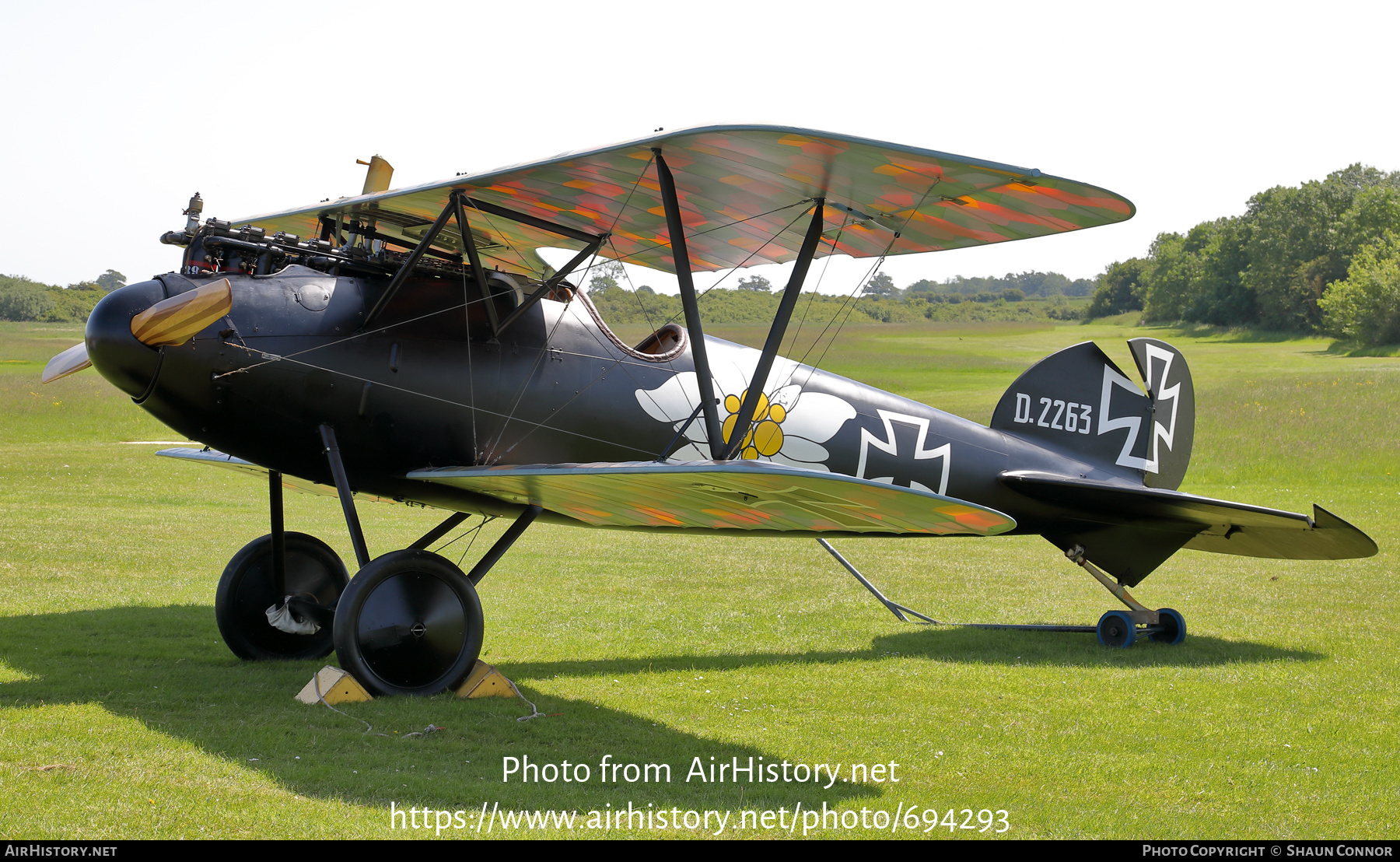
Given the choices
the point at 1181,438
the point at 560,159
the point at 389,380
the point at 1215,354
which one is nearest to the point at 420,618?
the point at 389,380

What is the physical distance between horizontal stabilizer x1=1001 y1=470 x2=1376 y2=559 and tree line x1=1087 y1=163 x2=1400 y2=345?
5696cm

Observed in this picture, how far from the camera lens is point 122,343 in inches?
219

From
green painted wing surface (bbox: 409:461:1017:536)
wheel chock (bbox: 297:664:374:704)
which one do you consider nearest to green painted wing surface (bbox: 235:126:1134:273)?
green painted wing surface (bbox: 409:461:1017:536)

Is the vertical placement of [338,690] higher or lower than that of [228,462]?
lower

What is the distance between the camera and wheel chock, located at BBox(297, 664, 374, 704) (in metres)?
5.70

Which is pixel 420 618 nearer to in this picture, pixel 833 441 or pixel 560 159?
pixel 560 159

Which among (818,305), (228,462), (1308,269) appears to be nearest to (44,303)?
(818,305)

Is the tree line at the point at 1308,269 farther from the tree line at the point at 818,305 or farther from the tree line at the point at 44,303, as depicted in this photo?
the tree line at the point at 44,303

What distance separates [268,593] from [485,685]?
2.18 metres

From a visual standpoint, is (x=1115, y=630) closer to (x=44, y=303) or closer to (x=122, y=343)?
(x=122, y=343)

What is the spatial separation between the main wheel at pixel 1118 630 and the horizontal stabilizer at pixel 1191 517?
805mm

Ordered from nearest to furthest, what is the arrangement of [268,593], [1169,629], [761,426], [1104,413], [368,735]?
[368,735], [268,593], [761,426], [1169,629], [1104,413]

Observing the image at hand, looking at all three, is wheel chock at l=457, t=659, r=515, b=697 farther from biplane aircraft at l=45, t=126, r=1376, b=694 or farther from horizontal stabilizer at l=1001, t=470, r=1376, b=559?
horizontal stabilizer at l=1001, t=470, r=1376, b=559

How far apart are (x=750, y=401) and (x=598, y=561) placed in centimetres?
738
